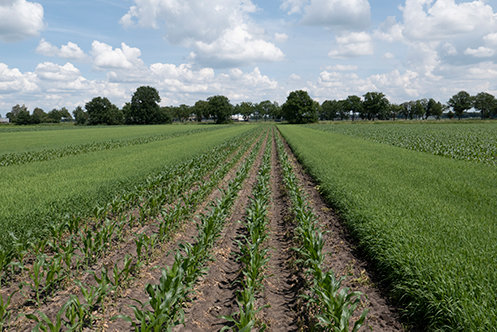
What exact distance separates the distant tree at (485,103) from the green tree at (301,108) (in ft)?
306

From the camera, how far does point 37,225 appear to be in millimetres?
6301

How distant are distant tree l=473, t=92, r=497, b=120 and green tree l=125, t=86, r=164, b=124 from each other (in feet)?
512

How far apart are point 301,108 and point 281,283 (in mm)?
111114

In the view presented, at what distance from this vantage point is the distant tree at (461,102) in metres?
146

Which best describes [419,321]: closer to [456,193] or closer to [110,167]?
[456,193]

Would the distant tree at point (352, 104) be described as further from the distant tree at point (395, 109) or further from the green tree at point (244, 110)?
the green tree at point (244, 110)

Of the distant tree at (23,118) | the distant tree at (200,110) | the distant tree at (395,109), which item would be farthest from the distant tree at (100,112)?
the distant tree at (395,109)

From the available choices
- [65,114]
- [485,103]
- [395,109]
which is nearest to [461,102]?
[485,103]

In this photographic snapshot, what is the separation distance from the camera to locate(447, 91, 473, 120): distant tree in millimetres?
145975

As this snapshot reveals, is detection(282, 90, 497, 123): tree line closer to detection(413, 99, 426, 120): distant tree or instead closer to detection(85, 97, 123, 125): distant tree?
detection(413, 99, 426, 120): distant tree

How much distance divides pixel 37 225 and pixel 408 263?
775 cm

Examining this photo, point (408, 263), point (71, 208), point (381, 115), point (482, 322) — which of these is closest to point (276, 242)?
point (408, 263)

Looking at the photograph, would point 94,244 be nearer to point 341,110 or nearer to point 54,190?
point 54,190

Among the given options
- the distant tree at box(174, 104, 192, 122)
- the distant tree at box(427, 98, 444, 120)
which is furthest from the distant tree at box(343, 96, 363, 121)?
the distant tree at box(174, 104, 192, 122)
